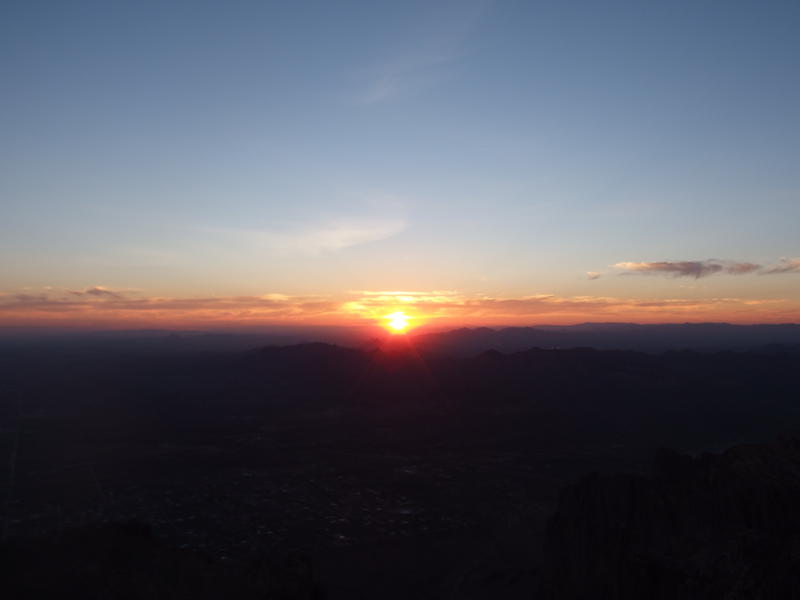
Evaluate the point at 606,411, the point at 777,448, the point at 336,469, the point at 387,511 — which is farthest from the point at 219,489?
the point at 606,411

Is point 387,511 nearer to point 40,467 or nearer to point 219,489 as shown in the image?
point 219,489

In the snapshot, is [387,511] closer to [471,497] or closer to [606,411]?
[471,497]

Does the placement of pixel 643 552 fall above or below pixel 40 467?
above

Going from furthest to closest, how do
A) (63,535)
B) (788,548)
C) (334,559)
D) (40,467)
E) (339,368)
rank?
(339,368)
(40,467)
(334,559)
(63,535)
(788,548)

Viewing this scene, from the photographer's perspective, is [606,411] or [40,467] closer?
[40,467]

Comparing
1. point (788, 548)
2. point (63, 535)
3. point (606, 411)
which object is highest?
point (788, 548)

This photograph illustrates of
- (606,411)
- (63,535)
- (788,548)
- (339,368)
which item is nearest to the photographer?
(788,548)
